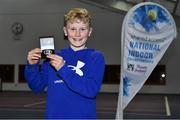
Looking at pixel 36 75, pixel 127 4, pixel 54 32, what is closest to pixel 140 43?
pixel 36 75

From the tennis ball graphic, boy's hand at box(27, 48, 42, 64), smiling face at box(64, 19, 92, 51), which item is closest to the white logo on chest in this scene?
smiling face at box(64, 19, 92, 51)

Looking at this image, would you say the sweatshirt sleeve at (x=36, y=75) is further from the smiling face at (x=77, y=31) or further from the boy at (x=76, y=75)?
the smiling face at (x=77, y=31)

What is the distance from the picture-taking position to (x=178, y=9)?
23.8m

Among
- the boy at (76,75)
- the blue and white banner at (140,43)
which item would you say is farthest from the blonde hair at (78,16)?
the blue and white banner at (140,43)

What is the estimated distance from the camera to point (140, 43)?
5699 mm

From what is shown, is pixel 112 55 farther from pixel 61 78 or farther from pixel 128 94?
pixel 61 78

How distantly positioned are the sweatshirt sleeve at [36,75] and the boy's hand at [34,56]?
0.13ft

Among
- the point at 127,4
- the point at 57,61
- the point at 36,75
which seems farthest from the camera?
the point at 127,4

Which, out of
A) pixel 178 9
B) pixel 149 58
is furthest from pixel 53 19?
pixel 149 58

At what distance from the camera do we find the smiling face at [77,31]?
111 inches

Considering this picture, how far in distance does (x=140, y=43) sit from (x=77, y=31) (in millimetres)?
2957

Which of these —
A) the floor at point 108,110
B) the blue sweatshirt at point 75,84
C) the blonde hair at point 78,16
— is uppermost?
the blonde hair at point 78,16

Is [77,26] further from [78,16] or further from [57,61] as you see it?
[57,61]

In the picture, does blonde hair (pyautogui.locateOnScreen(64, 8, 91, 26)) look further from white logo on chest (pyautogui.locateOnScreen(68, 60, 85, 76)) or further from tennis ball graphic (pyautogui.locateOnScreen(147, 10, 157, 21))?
tennis ball graphic (pyautogui.locateOnScreen(147, 10, 157, 21))
